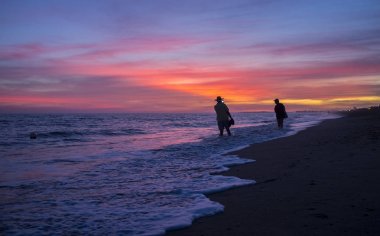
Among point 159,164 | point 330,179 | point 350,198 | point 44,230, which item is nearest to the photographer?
point 44,230

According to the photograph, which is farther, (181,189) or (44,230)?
(181,189)

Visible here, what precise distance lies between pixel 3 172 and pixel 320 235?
24.5ft

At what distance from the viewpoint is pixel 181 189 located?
570 centimetres

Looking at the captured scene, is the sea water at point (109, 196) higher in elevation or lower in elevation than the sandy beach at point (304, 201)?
lower

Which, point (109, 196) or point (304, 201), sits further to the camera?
point (109, 196)

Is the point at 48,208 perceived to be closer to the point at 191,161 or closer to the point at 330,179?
the point at 330,179

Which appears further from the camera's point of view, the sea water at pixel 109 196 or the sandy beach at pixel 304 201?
the sea water at pixel 109 196

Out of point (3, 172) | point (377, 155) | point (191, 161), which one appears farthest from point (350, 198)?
point (3, 172)

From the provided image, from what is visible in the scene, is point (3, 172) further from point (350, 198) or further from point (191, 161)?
point (350, 198)

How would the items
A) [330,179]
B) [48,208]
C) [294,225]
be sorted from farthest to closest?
[330,179] < [48,208] < [294,225]

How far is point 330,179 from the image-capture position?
5.60 meters

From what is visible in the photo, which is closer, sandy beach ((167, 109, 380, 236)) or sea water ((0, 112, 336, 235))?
sandy beach ((167, 109, 380, 236))

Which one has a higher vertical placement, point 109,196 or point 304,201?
point 304,201

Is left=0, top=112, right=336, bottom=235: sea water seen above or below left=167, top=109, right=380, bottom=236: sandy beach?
below
